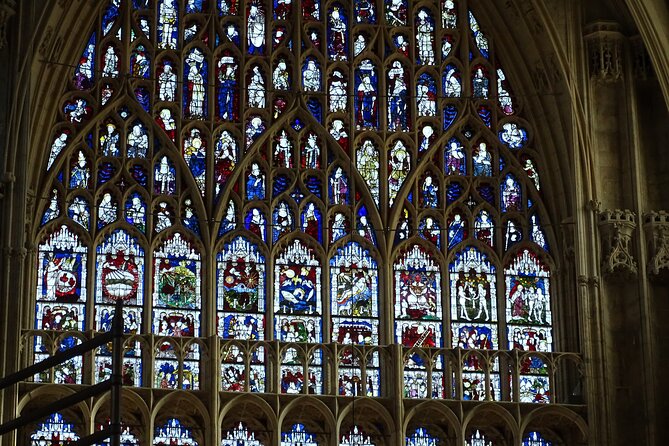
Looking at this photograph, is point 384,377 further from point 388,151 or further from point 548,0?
point 548,0

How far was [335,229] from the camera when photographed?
18.2 m

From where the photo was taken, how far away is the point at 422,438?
17.4 meters

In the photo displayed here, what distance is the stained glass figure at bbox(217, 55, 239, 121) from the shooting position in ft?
60.8

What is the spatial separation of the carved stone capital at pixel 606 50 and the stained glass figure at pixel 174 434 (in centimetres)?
654

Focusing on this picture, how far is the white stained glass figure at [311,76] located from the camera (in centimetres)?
1891

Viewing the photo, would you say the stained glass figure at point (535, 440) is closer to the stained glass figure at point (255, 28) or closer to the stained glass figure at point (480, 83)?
the stained glass figure at point (480, 83)

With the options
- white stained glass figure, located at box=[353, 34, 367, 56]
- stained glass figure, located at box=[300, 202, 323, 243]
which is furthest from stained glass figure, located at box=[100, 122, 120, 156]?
white stained glass figure, located at box=[353, 34, 367, 56]

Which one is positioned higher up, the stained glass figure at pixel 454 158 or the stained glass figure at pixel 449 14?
the stained glass figure at pixel 449 14

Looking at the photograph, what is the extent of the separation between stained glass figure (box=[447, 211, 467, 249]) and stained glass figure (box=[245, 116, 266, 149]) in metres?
2.57

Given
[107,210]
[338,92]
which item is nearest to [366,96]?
[338,92]

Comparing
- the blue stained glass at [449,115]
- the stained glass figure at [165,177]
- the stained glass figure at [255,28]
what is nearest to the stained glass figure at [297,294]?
the stained glass figure at [165,177]

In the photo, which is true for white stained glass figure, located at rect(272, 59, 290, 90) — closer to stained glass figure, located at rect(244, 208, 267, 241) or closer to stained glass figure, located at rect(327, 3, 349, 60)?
stained glass figure, located at rect(327, 3, 349, 60)

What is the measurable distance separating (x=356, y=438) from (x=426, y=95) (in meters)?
4.61

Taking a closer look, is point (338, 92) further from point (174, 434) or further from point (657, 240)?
point (174, 434)
